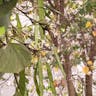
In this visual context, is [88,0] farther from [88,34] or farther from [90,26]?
[88,34]

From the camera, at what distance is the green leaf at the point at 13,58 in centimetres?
42

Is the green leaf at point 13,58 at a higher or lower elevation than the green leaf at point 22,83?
higher

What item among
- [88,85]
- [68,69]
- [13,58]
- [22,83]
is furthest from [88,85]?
[13,58]

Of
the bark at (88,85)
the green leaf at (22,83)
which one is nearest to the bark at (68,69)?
the bark at (88,85)

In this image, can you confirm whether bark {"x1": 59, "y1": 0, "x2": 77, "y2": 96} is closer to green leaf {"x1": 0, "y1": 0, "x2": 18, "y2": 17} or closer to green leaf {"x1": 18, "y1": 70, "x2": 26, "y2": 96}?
green leaf {"x1": 18, "y1": 70, "x2": 26, "y2": 96}

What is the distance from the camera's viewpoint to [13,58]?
0.44 metres

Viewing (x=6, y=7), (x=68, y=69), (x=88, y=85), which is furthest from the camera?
(x=88, y=85)

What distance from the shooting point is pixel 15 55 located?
1.46 ft

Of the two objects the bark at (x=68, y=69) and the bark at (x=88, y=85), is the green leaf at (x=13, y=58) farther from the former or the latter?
the bark at (x=88, y=85)

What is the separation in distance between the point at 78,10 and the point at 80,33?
0.12m

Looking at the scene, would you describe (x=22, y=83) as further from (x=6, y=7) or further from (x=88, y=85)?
(x=88, y=85)

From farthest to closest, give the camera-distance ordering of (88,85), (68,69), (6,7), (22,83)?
(88,85) < (68,69) < (22,83) < (6,7)

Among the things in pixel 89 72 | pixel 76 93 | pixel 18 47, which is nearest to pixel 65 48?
pixel 89 72

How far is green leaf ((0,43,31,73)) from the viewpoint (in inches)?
16.6
